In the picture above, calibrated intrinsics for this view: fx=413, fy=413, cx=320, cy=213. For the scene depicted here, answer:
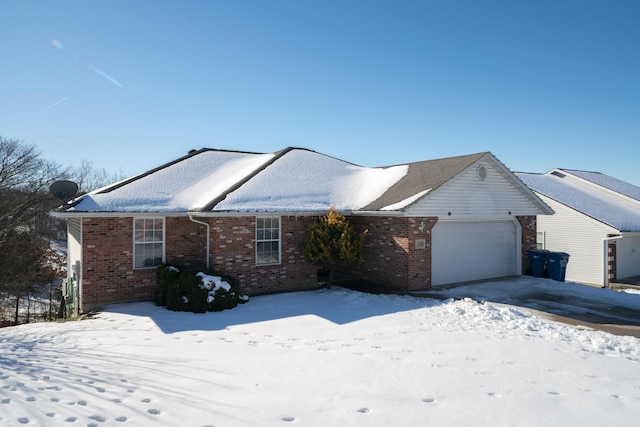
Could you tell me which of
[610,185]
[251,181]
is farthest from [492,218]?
[610,185]

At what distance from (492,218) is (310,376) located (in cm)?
1212

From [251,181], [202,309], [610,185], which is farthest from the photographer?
[610,185]

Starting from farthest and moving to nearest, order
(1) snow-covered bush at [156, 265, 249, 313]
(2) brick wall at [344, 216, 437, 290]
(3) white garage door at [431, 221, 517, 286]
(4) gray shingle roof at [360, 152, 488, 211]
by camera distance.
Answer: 1. (3) white garage door at [431, 221, 517, 286]
2. (4) gray shingle roof at [360, 152, 488, 211]
3. (2) brick wall at [344, 216, 437, 290]
4. (1) snow-covered bush at [156, 265, 249, 313]

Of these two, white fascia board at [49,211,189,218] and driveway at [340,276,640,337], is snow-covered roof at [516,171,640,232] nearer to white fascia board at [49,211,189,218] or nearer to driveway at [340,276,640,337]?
driveway at [340,276,640,337]

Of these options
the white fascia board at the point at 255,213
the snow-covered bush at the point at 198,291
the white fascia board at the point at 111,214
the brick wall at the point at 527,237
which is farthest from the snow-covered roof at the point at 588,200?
the white fascia board at the point at 111,214

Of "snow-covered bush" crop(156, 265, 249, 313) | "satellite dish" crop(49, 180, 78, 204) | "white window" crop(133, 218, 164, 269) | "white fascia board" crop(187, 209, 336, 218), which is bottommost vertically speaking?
"snow-covered bush" crop(156, 265, 249, 313)

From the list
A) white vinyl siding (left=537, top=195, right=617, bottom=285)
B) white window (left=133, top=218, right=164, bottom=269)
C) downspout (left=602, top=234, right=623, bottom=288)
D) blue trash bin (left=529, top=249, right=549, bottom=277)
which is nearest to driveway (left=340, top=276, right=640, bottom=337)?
blue trash bin (left=529, top=249, right=549, bottom=277)

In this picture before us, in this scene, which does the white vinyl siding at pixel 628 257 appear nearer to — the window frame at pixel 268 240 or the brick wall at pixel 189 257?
the brick wall at pixel 189 257

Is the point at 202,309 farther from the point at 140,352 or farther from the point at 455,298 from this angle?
the point at 455,298

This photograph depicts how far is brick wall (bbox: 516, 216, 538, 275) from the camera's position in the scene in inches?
681

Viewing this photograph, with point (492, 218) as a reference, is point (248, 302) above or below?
below

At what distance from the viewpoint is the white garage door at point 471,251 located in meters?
14.9

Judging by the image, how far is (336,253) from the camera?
14133 mm

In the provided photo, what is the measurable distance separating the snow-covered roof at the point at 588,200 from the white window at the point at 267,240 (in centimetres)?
1719
